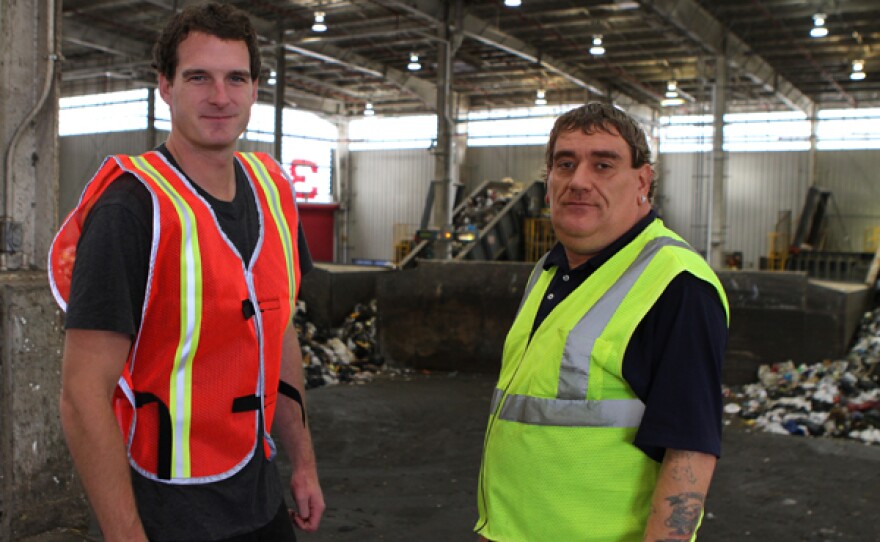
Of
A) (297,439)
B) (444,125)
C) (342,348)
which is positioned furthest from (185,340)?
(444,125)

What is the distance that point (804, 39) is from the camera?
20125 millimetres

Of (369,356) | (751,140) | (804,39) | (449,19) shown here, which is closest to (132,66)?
(449,19)

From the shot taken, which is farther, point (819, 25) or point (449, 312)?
point (819, 25)

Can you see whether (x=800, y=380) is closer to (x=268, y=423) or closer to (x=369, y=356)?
(x=369, y=356)

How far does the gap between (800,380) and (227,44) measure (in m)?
9.15

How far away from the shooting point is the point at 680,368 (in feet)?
5.35

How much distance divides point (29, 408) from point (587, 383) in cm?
289

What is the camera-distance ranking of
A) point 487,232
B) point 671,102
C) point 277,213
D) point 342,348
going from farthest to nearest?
point 671,102
point 487,232
point 342,348
point 277,213

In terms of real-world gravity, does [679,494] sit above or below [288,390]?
below

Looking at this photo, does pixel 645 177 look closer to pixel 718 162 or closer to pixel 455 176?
pixel 718 162

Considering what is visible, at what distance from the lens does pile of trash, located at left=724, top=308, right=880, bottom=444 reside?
7965 mm

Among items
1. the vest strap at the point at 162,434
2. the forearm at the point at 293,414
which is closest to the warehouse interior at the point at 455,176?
the forearm at the point at 293,414

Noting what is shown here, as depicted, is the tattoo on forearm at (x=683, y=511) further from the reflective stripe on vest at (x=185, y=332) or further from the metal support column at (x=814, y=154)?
the metal support column at (x=814, y=154)

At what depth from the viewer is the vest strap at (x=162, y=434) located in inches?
61.4
